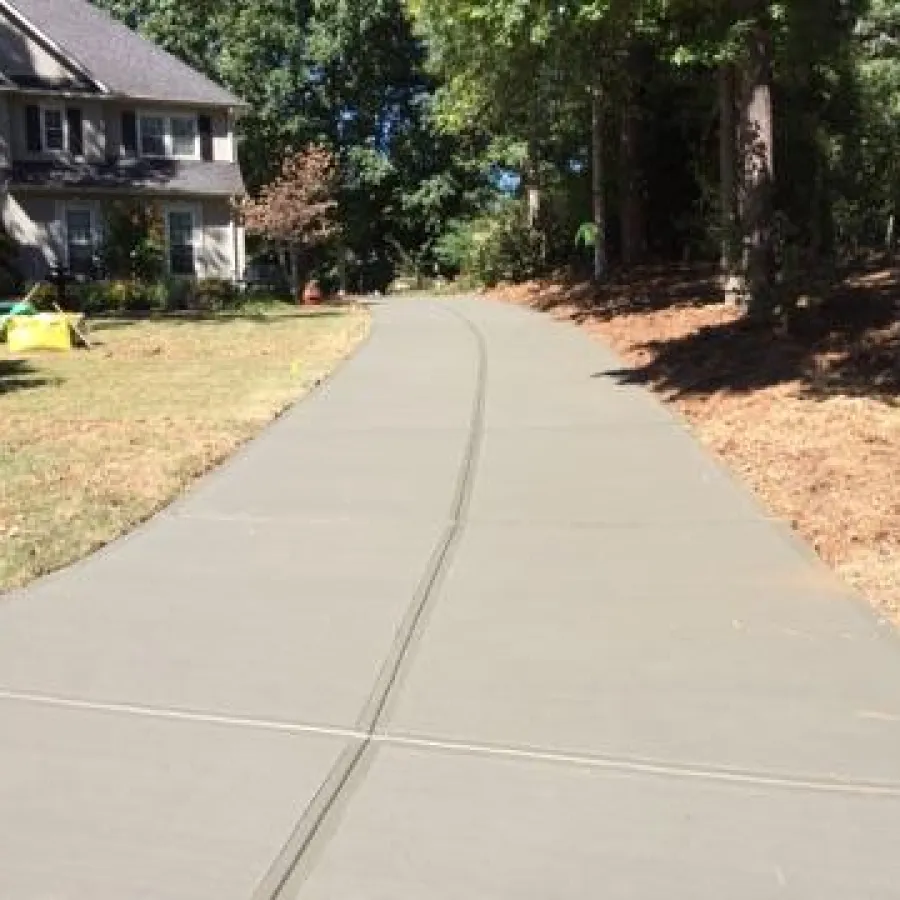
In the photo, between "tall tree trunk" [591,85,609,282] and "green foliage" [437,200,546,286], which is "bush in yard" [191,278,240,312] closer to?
"green foliage" [437,200,546,286]

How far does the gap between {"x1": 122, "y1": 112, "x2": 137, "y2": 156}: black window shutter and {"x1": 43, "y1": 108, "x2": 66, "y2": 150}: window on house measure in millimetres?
1520

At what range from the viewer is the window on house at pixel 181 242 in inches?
1292

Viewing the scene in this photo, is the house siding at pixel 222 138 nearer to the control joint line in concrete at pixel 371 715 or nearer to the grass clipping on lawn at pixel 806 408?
the grass clipping on lawn at pixel 806 408

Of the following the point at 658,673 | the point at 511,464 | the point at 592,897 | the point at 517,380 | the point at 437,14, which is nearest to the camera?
the point at 592,897

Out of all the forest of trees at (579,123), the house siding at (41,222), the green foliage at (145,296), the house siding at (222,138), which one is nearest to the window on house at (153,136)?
the house siding at (222,138)

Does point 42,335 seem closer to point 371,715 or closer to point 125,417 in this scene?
point 125,417

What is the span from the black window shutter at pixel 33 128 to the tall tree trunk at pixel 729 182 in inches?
748

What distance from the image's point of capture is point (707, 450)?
368 inches

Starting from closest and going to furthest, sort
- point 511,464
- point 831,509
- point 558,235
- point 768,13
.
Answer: point 831,509, point 511,464, point 768,13, point 558,235

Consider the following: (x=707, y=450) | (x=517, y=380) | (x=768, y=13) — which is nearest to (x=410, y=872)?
(x=707, y=450)

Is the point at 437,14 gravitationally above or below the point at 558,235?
above

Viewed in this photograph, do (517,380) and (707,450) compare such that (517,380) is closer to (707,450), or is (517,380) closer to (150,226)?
(707,450)

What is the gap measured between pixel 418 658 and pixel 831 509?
10.5 ft

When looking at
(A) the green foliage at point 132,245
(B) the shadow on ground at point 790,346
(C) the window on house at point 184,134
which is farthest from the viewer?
(C) the window on house at point 184,134
